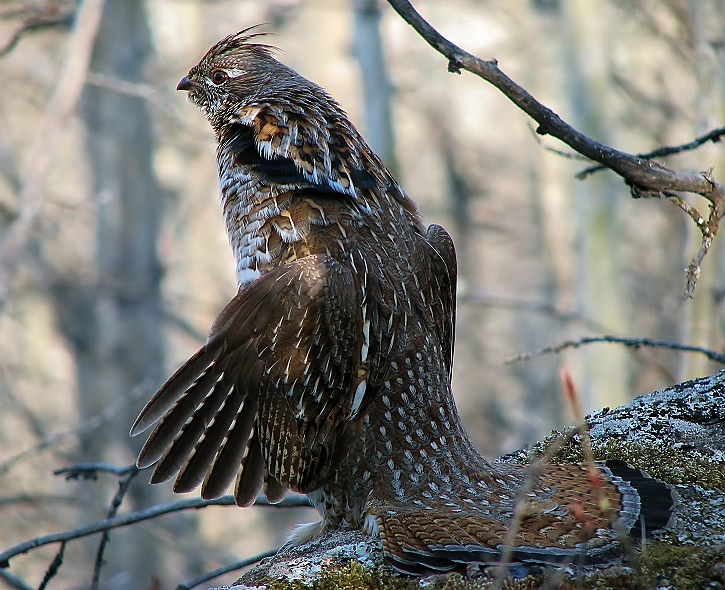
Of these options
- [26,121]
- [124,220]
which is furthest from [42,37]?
[124,220]

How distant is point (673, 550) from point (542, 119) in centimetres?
135

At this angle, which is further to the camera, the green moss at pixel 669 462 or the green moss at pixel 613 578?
the green moss at pixel 669 462

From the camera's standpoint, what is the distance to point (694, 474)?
2.85m

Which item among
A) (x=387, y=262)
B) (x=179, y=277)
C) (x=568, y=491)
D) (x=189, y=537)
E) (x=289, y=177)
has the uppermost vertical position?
(x=179, y=277)

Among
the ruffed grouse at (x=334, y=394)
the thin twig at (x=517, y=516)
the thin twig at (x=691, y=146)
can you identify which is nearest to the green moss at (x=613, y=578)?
the thin twig at (x=517, y=516)

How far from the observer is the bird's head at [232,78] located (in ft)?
14.1

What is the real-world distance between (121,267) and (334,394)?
1392 cm

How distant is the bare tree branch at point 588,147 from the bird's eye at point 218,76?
184 cm

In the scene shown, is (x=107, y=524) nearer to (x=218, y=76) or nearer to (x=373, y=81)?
(x=218, y=76)

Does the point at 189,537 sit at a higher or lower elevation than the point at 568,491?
higher

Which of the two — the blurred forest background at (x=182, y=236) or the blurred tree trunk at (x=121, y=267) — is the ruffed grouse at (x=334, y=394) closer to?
the blurred forest background at (x=182, y=236)

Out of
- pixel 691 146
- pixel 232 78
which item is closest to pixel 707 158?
pixel 691 146

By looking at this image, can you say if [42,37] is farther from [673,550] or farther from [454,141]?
[673,550]

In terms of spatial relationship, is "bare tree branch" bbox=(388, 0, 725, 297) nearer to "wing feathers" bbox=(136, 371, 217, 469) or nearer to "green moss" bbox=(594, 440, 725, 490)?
"green moss" bbox=(594, 440, 725, 490)
